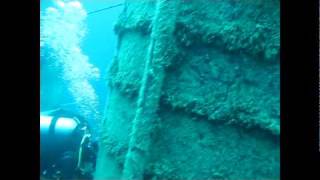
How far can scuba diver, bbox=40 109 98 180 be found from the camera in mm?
2852

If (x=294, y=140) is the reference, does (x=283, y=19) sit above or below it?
above

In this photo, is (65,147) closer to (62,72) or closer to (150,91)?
(150,91)

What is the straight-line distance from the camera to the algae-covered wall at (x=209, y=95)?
2119mm

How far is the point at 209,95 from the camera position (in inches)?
85.5

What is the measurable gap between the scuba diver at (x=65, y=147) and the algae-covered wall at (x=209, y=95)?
91 centimetres

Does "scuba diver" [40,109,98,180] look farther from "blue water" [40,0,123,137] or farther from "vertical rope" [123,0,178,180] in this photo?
"vertical rope" [123,0,178,180]

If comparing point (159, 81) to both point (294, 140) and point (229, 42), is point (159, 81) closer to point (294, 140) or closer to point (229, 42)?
point (229, 42)

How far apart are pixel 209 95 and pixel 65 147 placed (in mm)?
1730

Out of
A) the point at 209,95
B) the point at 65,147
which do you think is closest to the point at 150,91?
the point at 209,95

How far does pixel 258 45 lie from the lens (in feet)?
7.06

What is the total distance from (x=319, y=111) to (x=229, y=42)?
0.77 meters

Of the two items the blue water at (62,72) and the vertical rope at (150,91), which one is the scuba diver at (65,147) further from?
the vertical rope at (150,91)
